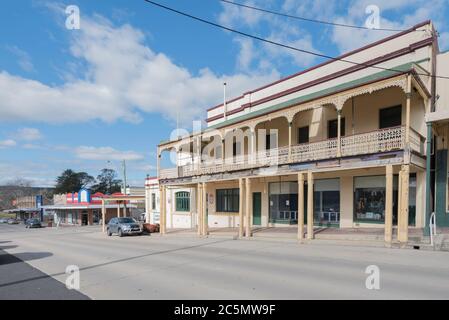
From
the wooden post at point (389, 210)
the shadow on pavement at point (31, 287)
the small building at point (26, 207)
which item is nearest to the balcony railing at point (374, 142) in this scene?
the wooden post at point (389, 210)

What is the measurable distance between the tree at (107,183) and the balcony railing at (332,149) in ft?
277

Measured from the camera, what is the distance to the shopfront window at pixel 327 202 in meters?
18.5

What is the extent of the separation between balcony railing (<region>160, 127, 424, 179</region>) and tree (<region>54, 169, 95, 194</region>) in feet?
277

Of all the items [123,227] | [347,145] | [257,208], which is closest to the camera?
[347,145]

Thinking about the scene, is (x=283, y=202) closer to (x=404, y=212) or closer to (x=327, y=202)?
(x=327, y=202)

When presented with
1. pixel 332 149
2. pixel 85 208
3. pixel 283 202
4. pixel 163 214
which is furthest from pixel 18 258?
pixel 85 208

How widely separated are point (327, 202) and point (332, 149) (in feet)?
14.9

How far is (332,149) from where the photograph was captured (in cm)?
1560

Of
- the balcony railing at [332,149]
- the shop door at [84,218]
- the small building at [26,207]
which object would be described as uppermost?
the balcony railing at [332,149]

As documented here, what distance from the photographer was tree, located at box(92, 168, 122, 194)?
100 metres

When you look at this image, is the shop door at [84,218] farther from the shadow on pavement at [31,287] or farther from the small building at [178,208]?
the shadow on pavement at [31,287]
